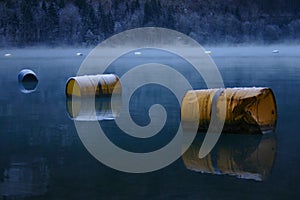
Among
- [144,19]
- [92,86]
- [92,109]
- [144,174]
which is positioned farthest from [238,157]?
[144,19]

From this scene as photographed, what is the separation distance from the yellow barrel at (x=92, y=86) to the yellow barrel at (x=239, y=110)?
561 centimetres

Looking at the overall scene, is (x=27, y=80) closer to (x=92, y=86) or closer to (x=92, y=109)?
(x=92, y=86)

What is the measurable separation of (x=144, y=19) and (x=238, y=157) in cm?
6003

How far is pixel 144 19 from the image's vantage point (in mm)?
67312

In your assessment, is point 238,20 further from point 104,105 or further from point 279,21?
point 104,105

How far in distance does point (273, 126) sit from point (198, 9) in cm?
6074

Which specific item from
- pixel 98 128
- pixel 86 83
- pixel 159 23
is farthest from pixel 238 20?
pixel 98 128

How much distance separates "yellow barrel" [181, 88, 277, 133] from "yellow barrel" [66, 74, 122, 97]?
561 cm

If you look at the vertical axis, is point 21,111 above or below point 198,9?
below

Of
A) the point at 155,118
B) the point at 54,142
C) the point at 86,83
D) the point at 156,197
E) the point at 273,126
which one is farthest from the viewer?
the point at 86,83

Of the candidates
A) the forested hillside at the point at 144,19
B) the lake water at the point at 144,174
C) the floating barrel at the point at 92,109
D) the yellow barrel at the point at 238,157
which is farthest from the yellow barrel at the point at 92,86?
the forested hillside at the point at 144,19

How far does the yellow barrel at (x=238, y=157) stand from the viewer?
7305mm

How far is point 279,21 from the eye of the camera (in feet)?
229

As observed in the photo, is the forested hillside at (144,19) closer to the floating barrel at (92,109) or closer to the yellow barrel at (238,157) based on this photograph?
the floating barrel at (92,109)
